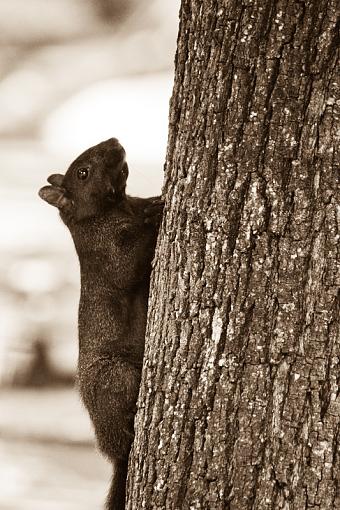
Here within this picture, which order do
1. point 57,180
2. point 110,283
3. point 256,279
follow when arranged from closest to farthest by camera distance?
point 256,279 → point 110,283 → point 57,180

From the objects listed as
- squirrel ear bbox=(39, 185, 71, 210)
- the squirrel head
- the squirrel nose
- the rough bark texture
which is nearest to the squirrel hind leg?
the rough bark texture

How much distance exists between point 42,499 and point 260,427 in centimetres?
507

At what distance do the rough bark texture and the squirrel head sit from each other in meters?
1.26

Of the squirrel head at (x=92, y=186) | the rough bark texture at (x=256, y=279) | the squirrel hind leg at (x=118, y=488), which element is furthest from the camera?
the squirrel head at (x=92, y=186)

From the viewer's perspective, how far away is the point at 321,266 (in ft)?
7.52

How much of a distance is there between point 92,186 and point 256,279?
1.59 m

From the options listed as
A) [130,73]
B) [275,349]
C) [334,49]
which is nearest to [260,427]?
[275,349]

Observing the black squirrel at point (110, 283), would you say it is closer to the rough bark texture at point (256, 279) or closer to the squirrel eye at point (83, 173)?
the squirrel eye at point (83, 173)

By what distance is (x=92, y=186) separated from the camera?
3.79 m

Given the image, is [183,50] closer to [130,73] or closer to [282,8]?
[282,8]

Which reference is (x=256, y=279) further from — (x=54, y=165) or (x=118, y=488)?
(x=54, y=165)

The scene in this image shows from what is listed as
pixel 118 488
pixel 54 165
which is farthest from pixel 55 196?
pixel 54 165

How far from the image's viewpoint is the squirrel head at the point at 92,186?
3.75 meters

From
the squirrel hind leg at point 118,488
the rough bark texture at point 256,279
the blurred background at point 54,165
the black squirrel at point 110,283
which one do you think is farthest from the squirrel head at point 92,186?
the blurred background at point 54,165
